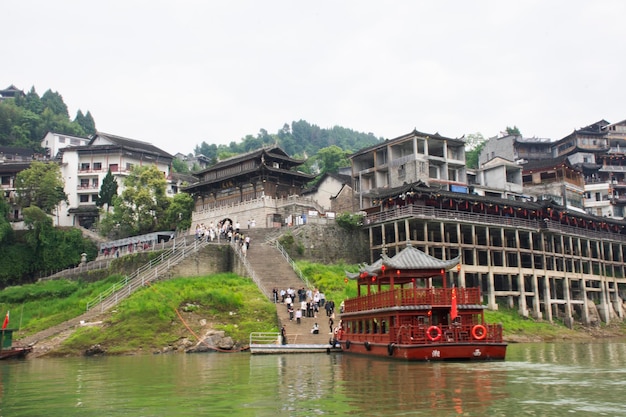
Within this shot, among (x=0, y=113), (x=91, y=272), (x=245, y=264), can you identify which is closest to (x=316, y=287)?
(x=245, y=264)

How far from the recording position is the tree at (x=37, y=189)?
68.6m

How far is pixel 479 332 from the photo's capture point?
25969mm

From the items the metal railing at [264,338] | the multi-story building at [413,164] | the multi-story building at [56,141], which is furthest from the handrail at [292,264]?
the multi-story building at [56,141]

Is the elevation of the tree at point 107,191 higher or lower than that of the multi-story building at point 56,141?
lower

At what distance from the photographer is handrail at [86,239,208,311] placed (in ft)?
137

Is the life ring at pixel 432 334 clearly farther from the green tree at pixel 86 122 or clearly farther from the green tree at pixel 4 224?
the green tree at pixel 86 122

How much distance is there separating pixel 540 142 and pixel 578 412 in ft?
288

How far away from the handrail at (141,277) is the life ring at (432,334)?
74.7 feet

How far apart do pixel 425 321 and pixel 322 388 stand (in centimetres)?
1000

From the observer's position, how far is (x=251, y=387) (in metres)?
18.7

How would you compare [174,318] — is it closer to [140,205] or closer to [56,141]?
[140,205]

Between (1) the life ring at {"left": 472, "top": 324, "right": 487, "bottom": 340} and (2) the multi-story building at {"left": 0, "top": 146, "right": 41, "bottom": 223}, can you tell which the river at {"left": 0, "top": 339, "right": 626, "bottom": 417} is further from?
(2) the multi-story building at {"left": 0, "top": 146, "right": 41, "bottom": 223}

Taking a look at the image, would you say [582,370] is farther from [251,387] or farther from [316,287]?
[316,287]

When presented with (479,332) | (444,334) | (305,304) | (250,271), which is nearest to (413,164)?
(250,271)
